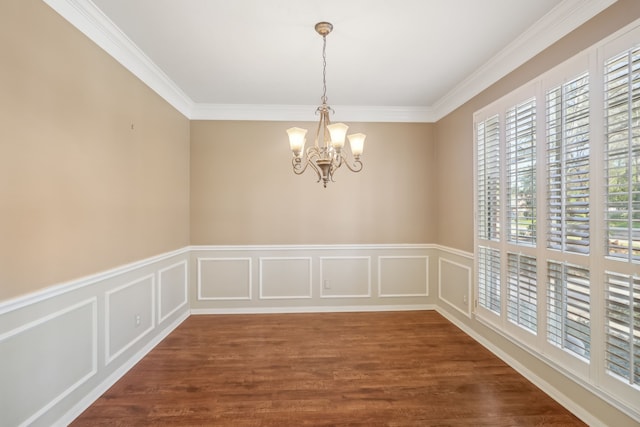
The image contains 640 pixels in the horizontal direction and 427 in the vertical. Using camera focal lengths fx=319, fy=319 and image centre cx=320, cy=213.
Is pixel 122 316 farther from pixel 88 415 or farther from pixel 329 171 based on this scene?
pixel 329 171

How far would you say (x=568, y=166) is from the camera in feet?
7.47

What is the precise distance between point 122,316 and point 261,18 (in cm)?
273

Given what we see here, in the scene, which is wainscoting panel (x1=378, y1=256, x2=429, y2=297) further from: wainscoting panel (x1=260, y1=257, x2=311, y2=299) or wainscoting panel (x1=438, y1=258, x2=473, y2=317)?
wainscoting panel (x1=260, y1=257, x2=311, y2=299)

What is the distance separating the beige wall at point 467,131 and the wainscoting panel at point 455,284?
267mm

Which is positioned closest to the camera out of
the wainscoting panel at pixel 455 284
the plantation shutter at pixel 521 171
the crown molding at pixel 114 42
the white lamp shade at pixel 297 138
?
the crown molding at pixel 114 42

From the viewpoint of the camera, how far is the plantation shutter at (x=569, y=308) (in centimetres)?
→ 216

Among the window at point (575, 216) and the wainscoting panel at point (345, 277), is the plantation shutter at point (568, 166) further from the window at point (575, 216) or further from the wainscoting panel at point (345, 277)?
the wainscoting panel at point (345, 277)

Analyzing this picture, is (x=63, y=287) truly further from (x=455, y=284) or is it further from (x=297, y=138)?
(x=455, y=284)

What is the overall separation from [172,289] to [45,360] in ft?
6.06

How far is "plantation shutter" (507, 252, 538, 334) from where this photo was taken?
2643 mm

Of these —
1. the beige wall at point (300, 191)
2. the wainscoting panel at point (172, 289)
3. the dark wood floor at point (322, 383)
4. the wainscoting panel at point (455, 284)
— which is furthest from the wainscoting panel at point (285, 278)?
the wainscoting panel at point (455, 284)

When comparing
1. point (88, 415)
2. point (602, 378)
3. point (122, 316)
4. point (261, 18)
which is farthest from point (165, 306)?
point (602, 378)

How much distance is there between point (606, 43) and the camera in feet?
6.59

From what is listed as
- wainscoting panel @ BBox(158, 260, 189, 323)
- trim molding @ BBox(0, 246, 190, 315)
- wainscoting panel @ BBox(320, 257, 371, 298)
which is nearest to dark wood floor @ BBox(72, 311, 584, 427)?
wainscoting panel @ BBox(158, 260, 189, 323)
